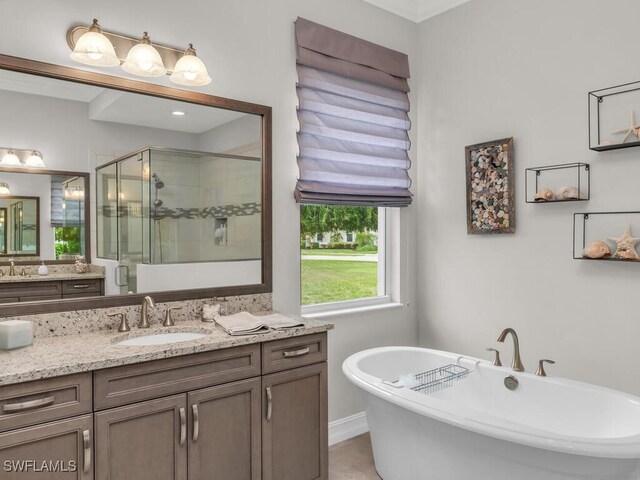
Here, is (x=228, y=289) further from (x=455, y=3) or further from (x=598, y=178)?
(x=455, y=3)

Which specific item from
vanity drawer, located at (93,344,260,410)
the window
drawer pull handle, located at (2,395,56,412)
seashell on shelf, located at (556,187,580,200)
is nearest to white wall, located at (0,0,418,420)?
the window

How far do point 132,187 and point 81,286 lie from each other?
52cm

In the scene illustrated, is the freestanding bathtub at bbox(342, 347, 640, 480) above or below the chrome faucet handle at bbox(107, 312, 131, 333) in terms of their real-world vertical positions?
below

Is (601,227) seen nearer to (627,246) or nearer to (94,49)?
(627,246)

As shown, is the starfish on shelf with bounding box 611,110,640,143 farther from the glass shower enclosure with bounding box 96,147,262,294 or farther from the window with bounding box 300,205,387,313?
the glass shower enclosure with bounding box 96,147,262,294

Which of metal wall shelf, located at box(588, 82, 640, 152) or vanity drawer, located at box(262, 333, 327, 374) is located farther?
metal wall shelf, located at box(588, 82, 640, 152)

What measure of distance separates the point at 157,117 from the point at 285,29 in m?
1.01

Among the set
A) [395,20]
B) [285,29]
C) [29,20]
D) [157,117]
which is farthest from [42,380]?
[395,20]

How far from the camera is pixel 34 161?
6.58 feet

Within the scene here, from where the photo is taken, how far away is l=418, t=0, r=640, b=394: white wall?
7.98ft

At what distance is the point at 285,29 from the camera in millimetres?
2773

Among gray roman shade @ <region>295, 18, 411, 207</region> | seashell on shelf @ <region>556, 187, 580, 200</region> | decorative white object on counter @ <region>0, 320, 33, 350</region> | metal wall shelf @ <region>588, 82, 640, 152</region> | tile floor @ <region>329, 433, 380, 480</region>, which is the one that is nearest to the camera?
decorative white object on counter @ <region>0, 320, 33, 350</region>

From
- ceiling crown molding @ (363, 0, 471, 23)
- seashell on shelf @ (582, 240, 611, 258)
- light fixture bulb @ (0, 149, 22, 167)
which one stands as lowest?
seashell on shelf @ (582, 240, 611, 258)

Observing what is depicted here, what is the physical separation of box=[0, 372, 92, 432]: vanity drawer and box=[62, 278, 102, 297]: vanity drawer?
603 mm
